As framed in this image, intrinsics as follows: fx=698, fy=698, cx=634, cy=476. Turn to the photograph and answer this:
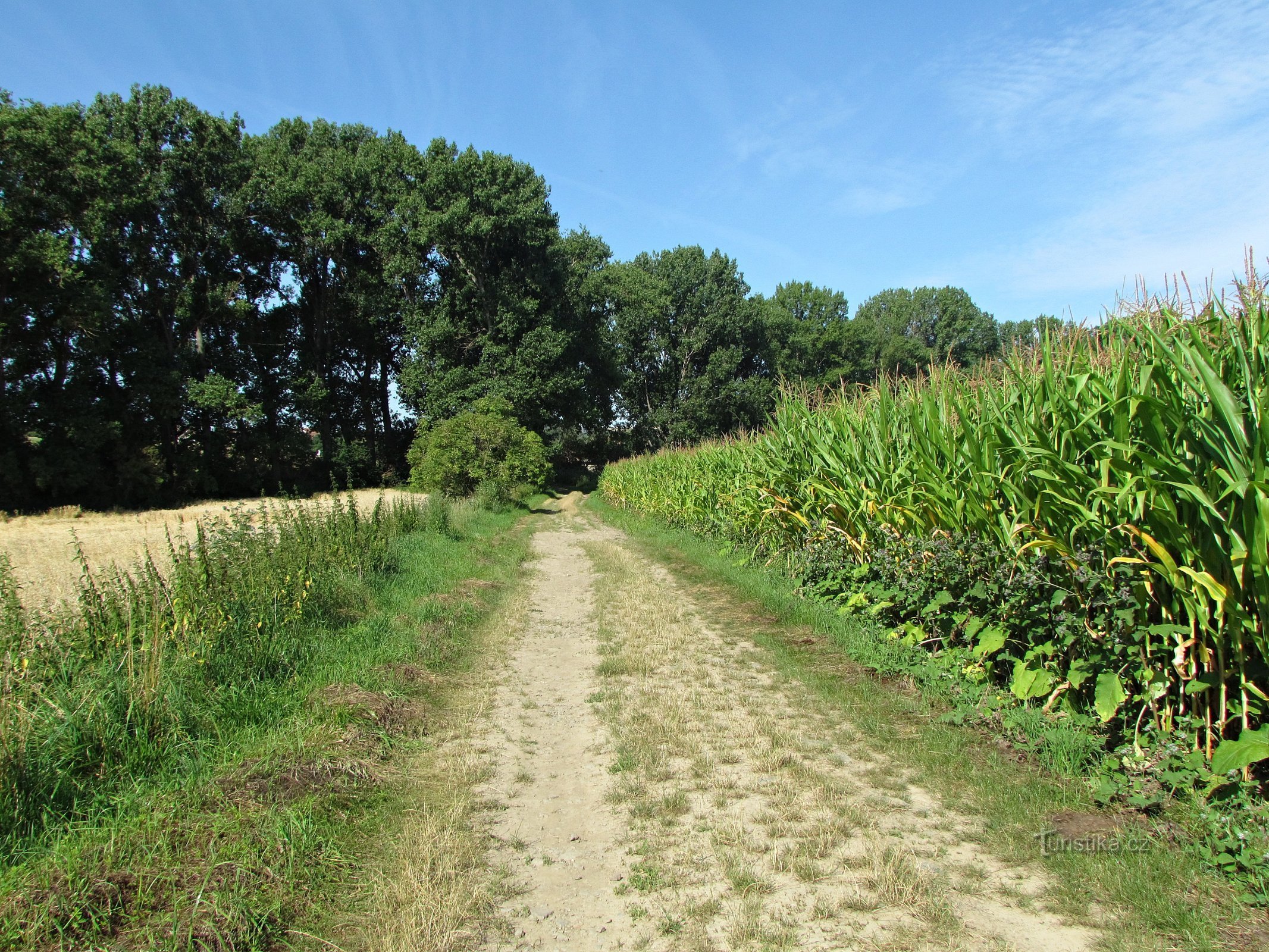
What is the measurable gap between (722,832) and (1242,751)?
2.44 meters

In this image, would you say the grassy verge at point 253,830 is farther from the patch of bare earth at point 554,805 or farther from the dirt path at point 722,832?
the dirt path at point 722,832

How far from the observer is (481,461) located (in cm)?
2620

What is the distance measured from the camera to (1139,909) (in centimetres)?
284

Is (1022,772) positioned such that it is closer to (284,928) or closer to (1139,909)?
(1139,909)

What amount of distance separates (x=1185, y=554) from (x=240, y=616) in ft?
22.2

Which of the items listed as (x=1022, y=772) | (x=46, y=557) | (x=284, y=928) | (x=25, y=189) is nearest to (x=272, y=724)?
(x=284, y=928)

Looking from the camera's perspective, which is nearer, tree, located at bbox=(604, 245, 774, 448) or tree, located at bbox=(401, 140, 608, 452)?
tree, located at bbox=(401, 140, 608, 452)

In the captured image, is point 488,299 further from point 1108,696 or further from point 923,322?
point 923,322

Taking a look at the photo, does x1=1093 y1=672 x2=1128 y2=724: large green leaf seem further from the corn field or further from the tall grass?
the tall grass

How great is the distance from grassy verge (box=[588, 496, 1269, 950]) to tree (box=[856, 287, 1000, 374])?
229 feet

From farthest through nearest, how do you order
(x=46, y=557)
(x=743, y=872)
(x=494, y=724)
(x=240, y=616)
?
(x=46, y=557) → (x=240, y=616) → (x=494, y=724) → (x=743, y=872)

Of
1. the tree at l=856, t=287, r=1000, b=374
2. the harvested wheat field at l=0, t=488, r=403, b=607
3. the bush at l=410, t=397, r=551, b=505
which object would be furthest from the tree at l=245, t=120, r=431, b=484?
the tree at l=856, t=287, r=1000, b=374

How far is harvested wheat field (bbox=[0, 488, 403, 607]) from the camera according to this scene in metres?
8.88

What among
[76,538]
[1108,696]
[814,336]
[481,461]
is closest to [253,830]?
[1108,696]
